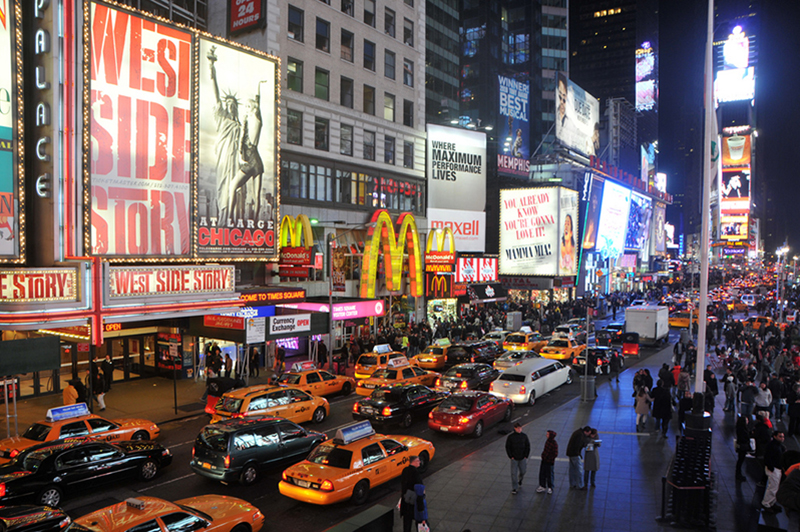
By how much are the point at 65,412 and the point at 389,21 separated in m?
38.0

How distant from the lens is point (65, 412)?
16188 millimetres

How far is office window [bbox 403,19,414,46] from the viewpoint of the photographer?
46188 millimetres

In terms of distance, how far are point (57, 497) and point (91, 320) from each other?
8.93 meters

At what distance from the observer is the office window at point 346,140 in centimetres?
3934

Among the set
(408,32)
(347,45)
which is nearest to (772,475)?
(347,45)

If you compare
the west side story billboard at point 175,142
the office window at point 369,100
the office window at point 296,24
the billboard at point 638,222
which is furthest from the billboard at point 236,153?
the billboard at point 638,222

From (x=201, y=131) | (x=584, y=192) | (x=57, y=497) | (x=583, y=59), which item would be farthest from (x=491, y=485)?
(x=583, y=59)

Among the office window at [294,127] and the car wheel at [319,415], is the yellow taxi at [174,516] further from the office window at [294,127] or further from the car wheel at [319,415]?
the office window at [294,127]

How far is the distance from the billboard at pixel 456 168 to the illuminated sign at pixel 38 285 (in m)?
32.9

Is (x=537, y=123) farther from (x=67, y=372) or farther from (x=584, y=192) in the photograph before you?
(x=67, y=372)

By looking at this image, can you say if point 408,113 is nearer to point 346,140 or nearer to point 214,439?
point 346,140

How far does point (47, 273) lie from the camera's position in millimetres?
19641

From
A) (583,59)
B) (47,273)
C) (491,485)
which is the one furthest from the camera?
(583,59)

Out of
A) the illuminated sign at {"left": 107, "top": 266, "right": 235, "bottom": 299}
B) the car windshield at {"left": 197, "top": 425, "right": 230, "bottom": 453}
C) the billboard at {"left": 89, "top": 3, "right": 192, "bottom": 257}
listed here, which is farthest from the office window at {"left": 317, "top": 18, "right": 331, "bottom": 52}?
the car windshield at {"left": 197, "top": 425, "right": 230, "bottom": 453}
